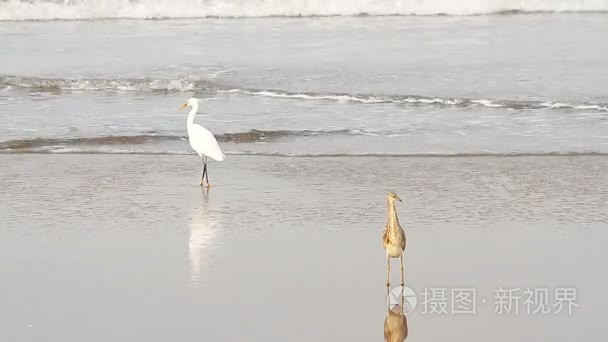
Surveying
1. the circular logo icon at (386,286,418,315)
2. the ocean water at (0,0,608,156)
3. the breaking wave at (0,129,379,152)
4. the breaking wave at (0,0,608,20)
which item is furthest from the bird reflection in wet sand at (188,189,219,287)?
the breaking wave at (0,0,608,20)

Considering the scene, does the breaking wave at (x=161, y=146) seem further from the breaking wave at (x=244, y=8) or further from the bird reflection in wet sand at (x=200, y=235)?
the breaking wave at (x=244, y=8)

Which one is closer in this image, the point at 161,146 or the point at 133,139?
the point at 161,146

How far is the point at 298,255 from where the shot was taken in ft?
22.0

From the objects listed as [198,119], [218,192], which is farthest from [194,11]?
[218,192]

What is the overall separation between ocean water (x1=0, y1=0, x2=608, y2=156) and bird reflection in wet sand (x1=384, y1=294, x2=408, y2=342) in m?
4.67

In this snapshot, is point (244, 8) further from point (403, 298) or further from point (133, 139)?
point (403, 298)

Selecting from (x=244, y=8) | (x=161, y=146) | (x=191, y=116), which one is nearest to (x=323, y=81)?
(x=161, y=146)

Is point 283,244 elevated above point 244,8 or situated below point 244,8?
above

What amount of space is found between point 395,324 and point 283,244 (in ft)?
5.26

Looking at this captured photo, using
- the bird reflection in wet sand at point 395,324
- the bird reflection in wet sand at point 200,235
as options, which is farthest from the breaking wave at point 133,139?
the bird reflection in wet sand at point 395,324

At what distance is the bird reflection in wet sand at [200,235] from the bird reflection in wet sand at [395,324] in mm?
1106

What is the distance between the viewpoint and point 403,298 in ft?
19.2

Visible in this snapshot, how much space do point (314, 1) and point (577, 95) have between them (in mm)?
14178

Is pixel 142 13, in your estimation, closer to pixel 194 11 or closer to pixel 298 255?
pixel 194 11
